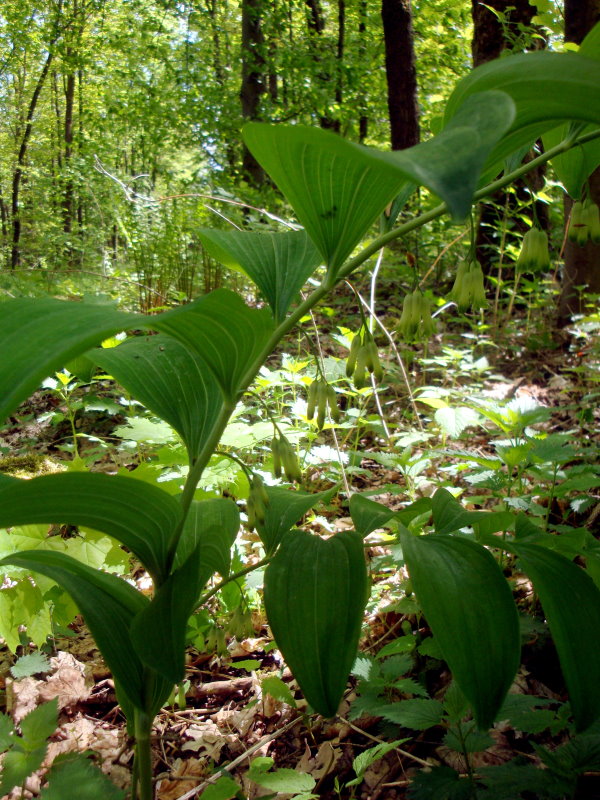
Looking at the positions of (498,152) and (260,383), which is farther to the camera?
(260,383)

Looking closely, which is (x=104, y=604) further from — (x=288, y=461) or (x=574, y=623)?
(x=574, y=623)

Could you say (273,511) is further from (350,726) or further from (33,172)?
(33,172)

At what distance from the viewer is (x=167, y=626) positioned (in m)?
0.93

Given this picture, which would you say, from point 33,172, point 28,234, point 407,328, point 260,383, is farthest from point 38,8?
point 407,328

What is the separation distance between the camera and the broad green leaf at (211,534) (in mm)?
1150

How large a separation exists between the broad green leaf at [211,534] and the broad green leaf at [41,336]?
0.56 meters

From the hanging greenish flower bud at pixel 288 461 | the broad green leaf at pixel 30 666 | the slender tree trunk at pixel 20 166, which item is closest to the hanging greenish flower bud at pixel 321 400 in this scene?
the hanging greenish flower bud at pixel 288 461

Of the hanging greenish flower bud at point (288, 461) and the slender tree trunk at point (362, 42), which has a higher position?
the slender tree trunk at point (362, 42)

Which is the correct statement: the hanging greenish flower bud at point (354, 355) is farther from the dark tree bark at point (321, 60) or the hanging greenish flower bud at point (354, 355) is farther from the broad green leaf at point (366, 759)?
the dark tree bark at point (321, 60)

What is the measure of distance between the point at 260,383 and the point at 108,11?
15.1 m

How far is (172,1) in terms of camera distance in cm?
1101

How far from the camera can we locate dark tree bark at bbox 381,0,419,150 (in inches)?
265

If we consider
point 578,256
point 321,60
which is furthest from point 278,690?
point 321,60

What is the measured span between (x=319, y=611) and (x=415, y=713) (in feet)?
1.79
